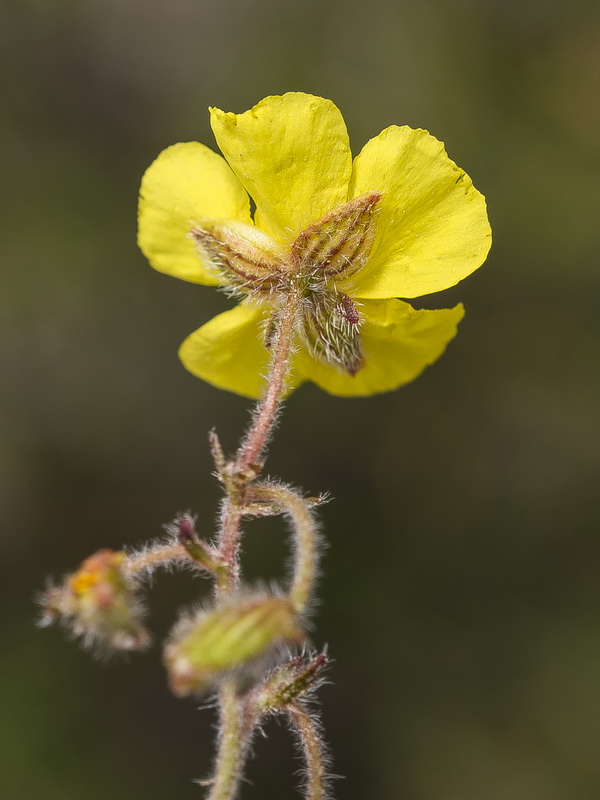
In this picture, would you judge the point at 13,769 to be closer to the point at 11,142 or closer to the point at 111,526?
the point at 111,526

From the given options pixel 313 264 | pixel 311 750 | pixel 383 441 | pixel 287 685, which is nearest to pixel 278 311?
pixel 313 264

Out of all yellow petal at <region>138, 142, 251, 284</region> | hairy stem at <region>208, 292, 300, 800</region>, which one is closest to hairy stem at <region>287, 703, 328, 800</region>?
hairy stem at <region>208, 292, 300, 800</region>

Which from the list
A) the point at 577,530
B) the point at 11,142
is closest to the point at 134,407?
the point at 11,142

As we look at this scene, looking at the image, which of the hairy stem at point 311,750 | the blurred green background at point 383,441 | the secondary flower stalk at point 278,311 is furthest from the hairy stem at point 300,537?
the blurred green background at point 383,441

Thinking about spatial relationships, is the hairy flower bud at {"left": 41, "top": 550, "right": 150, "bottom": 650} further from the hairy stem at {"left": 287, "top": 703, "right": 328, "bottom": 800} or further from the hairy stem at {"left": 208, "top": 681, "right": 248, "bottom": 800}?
the hairy stem at {"left": 287, "top": 703, "right": 328, "bottom": 800}

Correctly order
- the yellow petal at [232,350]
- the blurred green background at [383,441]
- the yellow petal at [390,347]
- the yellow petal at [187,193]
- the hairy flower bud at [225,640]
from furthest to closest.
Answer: the blurred green background at [383,441]
the yellow petal at [232,350]
the yellow petal at [187,193]
the yellow petal at [390,347]
the hairy flower bud at [225,640]

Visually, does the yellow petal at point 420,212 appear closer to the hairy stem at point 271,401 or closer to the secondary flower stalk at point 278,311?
the secondary flower stalk at point 278,311

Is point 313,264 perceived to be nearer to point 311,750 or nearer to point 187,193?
point 187,193
